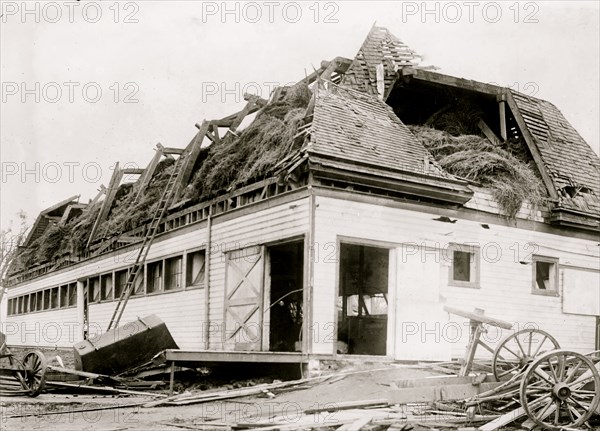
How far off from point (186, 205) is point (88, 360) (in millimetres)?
6963

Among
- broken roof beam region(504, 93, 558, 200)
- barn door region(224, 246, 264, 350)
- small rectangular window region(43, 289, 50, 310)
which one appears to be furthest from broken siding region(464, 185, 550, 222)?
small rectangular window region(43, 289, 50, 310)

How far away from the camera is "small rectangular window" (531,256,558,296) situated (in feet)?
61.2

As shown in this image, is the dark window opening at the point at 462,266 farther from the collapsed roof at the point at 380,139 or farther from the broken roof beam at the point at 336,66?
the broken roof beam at the point at 336,66

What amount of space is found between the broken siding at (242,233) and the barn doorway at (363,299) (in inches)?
140

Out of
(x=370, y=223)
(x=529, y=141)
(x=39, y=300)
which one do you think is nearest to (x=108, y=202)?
(x=39, y=300)

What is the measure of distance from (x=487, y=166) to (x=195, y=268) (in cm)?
818

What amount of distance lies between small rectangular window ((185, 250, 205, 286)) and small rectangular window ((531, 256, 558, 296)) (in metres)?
8.61

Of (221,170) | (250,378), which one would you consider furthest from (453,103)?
(250,378)

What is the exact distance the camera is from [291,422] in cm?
931

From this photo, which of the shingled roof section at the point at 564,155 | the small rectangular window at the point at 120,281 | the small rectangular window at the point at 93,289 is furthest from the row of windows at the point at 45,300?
the shingled roof section at the point at 564,155

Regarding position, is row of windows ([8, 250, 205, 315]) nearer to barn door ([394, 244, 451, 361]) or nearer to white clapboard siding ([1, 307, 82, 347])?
white clapboard siding ([1, 307, 82, 347])

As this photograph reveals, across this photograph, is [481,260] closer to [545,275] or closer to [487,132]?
[545,275]

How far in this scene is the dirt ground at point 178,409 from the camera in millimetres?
9797

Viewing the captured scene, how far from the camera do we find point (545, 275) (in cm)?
1925
